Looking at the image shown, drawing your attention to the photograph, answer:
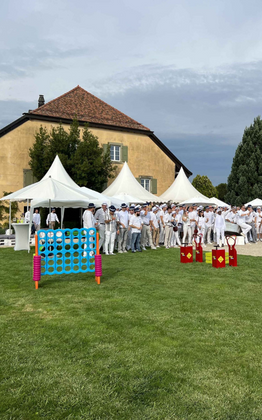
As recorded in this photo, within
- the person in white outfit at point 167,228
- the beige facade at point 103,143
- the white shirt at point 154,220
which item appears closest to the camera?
the white shirt at point 154,220

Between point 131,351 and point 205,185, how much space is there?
4223 centimetres

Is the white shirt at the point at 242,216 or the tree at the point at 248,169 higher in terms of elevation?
the tree at the point at 248,169

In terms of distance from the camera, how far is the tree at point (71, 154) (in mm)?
25547

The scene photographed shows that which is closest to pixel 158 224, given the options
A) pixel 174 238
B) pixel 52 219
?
pixel 174 238

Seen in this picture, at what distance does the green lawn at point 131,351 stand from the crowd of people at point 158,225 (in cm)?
572

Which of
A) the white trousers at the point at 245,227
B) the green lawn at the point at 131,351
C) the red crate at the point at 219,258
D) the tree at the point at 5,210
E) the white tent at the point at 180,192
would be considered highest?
the white tent at the point at 180,192

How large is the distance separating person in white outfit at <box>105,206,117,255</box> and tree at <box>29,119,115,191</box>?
1228 centimetres

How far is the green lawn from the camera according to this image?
127 inches

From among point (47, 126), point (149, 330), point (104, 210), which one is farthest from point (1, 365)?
point (47, 126)

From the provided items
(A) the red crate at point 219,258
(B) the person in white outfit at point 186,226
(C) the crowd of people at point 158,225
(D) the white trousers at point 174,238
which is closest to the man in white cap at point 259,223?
(C) the crowd of people at point 158,225

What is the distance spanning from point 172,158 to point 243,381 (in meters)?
31.3

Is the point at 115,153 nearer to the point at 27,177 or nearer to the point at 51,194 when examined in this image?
the point at 27,177

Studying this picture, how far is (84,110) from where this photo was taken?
98.8ft

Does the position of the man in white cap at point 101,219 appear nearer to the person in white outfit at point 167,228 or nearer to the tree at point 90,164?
the person in white outfit at point 167,228
